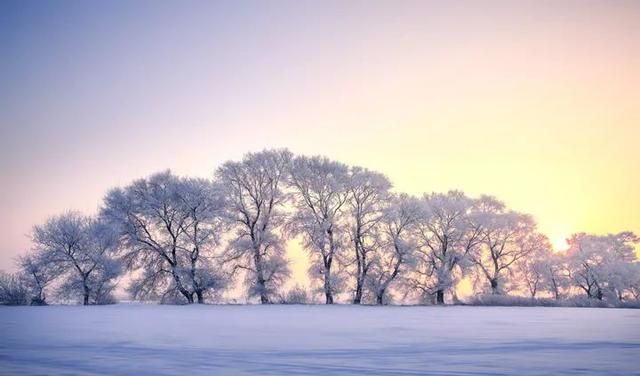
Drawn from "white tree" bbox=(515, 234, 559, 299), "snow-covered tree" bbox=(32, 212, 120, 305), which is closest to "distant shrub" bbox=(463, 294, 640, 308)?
"white tree" bbox=(515, 234, 559, 299)

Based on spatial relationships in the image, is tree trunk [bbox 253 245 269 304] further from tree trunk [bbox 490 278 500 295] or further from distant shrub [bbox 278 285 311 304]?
tree trunk [bbox 490 278 500 295]

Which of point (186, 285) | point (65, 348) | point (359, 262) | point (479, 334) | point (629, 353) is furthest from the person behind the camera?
point (359, 262)

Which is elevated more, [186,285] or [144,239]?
[144,239]

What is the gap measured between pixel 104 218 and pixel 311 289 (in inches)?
703

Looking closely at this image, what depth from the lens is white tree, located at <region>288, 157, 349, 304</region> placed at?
36188 millimetres

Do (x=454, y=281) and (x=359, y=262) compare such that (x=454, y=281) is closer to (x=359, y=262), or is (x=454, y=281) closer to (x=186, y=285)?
(x=359, y=262)

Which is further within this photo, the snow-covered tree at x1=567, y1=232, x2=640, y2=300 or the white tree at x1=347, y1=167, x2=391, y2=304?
A: the snow-covered tree at x1=567, y1=232, x2=640, y2=300

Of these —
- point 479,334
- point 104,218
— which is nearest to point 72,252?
point 104,218

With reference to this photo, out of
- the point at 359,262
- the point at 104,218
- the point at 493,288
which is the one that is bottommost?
the point at 493,288

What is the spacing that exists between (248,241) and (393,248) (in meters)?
12.0

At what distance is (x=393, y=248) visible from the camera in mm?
36656

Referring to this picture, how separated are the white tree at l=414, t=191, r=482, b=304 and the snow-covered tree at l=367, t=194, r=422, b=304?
190cm

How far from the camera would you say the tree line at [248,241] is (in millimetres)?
34812

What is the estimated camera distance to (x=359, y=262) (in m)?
36.5
